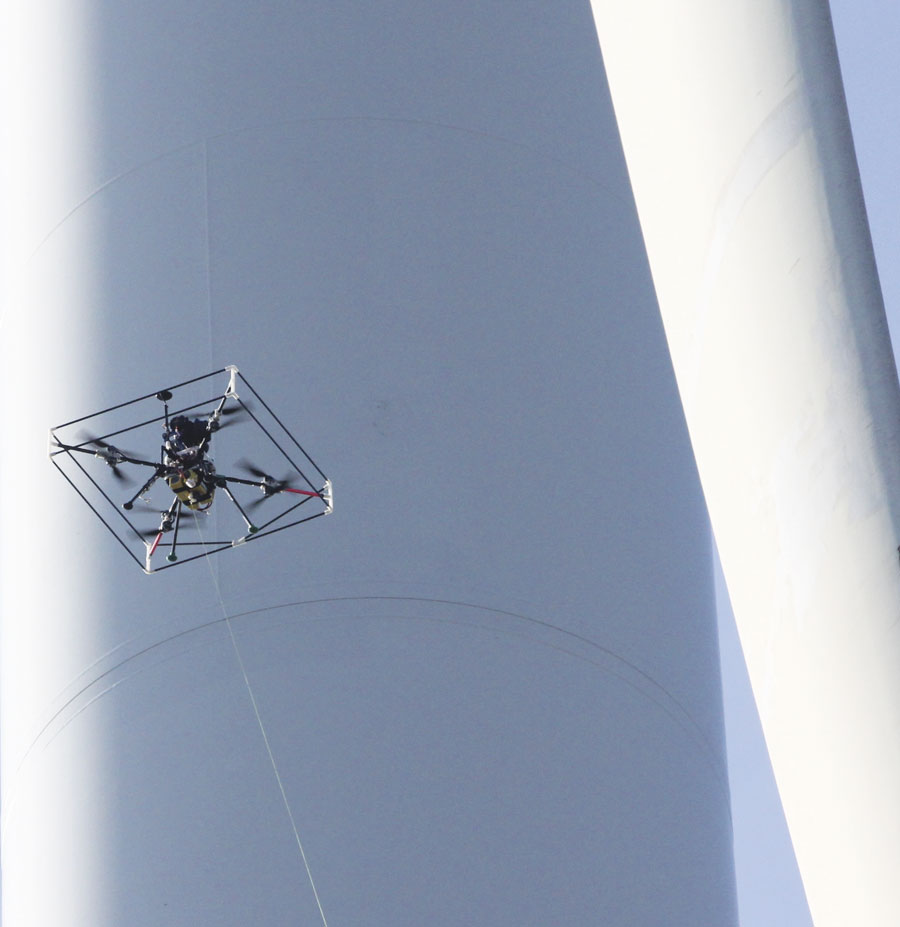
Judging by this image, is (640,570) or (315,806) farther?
(640,570)

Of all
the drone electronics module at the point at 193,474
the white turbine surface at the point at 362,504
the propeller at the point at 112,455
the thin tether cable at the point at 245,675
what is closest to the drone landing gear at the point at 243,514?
the drone electronics module at the point at 193,474

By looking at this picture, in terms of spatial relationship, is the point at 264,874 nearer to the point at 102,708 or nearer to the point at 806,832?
the point at 102,708

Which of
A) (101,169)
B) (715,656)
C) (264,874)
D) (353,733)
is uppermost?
(101,169)

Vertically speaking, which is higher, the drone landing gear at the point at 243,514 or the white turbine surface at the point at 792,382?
the drone landing gear at the point at 243,514

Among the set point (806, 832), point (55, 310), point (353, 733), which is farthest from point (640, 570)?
point (806, 832)

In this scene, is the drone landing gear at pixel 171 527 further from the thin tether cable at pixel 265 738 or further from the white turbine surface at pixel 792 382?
the white turbine surface at pixel 792 382

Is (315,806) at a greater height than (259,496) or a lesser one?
lesser

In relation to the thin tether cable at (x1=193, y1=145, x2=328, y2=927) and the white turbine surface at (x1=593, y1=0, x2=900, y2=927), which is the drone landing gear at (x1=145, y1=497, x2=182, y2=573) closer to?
the thin tether cable at (x1=193, y1=145, x2=328, y2=927)

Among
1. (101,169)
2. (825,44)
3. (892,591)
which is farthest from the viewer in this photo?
(101,169)
